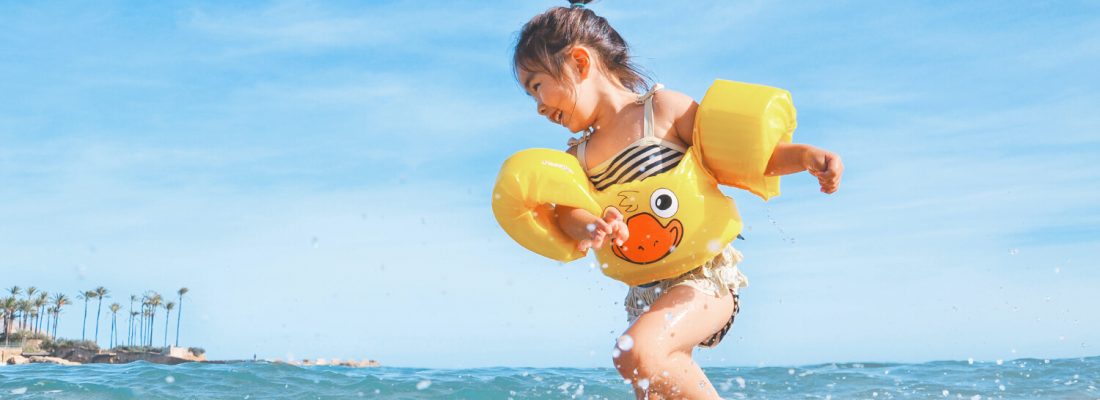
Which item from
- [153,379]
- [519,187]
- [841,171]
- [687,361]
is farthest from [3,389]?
[841,171]

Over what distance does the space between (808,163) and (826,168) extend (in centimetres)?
13

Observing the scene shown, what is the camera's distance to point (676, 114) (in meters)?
3.97

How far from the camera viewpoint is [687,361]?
3732 millimetres

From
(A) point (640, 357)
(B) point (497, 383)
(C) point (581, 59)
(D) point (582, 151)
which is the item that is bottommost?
(B) point (497, 383)

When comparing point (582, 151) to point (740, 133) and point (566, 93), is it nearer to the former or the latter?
point (566, 93)

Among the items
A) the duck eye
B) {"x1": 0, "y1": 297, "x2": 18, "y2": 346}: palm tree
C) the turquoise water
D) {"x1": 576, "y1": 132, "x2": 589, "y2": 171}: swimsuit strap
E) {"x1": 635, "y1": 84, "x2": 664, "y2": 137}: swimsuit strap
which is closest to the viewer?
the duck eye

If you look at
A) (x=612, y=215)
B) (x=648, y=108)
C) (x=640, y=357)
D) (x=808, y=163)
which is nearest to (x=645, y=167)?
(x=648, y=108)

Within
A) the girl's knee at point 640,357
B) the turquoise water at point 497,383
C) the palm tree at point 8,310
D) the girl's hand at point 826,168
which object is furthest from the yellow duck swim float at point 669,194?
the palm tree at point 8,310

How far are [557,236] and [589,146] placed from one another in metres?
0.44

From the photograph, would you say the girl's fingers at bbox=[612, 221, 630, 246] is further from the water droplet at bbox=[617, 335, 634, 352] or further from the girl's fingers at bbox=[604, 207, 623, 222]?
the water droplet at bbox=[617, 335, 634, 352]

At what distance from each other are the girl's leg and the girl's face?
824mm

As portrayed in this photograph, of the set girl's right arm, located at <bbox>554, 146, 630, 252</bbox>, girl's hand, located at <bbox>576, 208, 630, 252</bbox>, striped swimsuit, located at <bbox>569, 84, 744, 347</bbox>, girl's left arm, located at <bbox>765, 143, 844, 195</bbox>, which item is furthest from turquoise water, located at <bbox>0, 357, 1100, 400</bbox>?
girl's hand, located at <bbox>576, 208, 630, 252</bbox>

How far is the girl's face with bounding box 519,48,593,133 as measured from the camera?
3.96 m

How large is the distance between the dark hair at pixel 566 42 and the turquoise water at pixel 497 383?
3.74 m
